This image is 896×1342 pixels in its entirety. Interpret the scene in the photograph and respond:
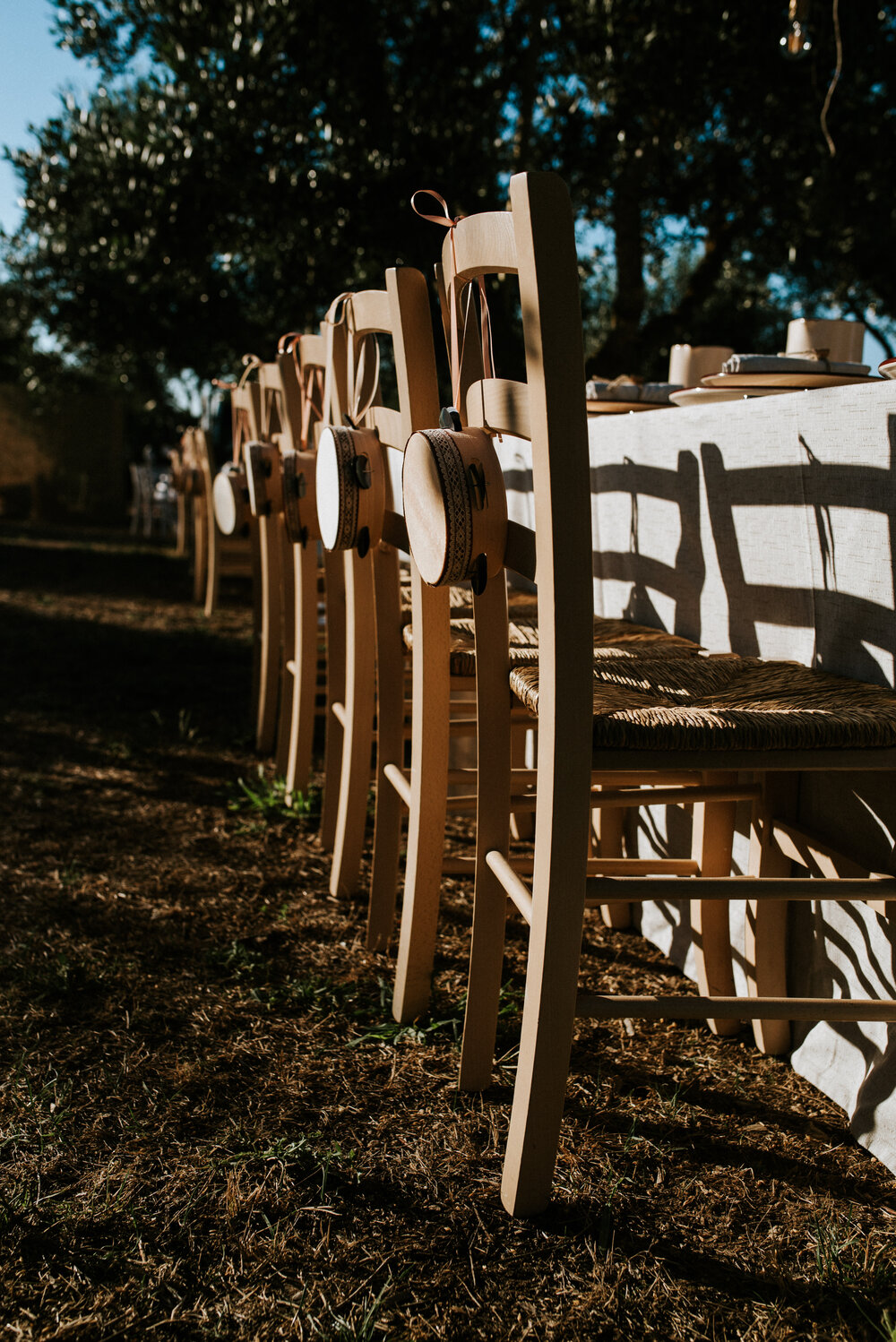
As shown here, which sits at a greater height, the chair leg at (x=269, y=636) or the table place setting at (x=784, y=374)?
the table place setting at (x=784, y=374)

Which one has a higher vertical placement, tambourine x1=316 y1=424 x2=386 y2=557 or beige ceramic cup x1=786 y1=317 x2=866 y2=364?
beige ceramic cup x1=786 y1=317 x2=866 y2=364

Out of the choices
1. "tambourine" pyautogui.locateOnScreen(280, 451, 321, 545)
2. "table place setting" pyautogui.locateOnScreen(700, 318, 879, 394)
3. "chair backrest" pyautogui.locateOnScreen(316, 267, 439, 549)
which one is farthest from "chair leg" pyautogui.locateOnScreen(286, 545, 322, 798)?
"table place setting" pyautogui.locateOnScreen(700, 318, 879, 394)

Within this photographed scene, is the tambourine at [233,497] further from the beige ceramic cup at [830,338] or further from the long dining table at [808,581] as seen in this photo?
the beige ceramic cup at [830,338]

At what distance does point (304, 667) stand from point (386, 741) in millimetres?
811

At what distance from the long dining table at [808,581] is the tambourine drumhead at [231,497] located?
1584mm

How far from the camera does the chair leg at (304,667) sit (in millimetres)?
2618

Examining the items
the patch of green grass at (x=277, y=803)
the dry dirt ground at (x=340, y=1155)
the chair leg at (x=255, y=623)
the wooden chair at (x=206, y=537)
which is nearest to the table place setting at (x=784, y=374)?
the dry dirt ground at (x=340, y=1155)

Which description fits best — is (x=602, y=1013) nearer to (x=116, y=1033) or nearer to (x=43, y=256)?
(x=116, y=1033)

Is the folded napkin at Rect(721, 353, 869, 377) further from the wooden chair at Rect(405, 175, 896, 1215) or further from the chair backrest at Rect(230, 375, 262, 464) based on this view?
the chair backrest at Rect(230, 375, 262, 464)

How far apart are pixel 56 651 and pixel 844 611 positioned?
14.5 ft

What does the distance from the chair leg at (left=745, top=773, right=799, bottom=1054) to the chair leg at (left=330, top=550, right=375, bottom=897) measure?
818mm

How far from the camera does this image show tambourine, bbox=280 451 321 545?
7.83ft

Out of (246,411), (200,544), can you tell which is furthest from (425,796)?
(200,544)

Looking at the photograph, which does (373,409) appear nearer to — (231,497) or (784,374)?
(784,374)
